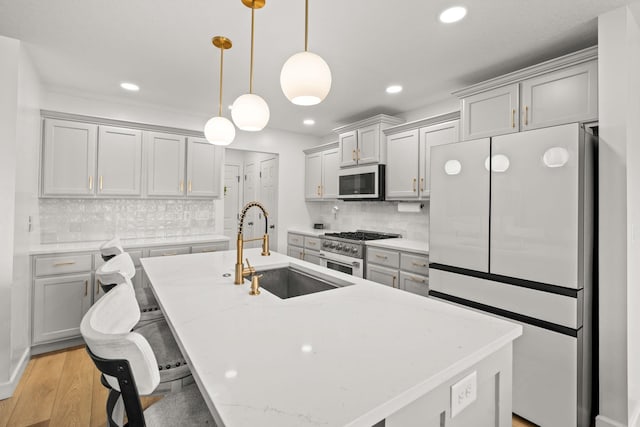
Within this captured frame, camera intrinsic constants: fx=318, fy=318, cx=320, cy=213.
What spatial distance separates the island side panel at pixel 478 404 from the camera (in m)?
0.83

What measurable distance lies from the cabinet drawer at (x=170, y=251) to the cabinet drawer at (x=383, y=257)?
6.83 ft

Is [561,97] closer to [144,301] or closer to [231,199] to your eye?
[144,301]

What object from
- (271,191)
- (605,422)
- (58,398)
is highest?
(271,191)

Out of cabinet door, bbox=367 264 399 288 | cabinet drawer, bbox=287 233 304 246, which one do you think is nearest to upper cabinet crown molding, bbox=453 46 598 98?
cabinet door, bbox=367 264 399 288

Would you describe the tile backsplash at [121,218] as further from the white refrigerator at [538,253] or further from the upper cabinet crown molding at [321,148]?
the white refrigerator at [538,253]

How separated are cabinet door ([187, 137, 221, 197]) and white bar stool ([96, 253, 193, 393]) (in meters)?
2.13

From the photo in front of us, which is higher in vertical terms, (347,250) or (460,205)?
(460,205)

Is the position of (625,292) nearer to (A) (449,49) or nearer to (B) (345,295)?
(B) (345,295)

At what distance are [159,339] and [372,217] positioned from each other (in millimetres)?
3264

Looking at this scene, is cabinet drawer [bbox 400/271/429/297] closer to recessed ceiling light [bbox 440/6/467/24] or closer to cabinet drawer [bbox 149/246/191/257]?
recessed ceiling light [bbox 440/6/467/24]

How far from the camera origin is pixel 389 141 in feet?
12.3

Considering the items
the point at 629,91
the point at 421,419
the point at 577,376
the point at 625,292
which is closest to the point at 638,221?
the point at 625,292

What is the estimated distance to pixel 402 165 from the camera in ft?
11.7

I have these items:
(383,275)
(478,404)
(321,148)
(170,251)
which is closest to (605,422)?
(478,404)
